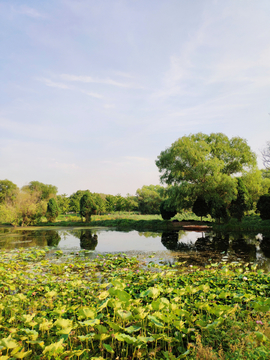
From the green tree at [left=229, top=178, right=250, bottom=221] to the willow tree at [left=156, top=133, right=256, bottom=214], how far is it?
1.33 feet

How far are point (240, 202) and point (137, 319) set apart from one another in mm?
16406

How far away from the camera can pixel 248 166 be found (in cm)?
1891

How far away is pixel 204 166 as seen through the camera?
16.8 metres

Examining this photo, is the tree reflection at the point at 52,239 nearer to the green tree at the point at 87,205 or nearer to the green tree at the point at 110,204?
the green tree at the point at 87,205

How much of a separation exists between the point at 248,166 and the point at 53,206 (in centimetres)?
2026

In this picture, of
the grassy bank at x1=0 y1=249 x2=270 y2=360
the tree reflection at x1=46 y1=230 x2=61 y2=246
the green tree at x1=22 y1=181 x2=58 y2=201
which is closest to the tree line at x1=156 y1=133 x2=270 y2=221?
the tree reflection at x1=46 y1=230 x2=61 y2=246

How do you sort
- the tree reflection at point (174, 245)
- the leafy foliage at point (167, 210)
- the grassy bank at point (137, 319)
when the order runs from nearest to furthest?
1. the grassy bank at point (137, 319)
2. the tree reflection at point (174, 245)
3. the leafy foliage at point (167, 210)

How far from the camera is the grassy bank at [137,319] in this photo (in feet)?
7.01

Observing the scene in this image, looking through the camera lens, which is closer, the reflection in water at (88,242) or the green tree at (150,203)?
the reflection in water at (88,242)

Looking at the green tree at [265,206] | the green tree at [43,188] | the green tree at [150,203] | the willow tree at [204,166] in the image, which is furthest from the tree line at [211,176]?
the green tree at [43,188]

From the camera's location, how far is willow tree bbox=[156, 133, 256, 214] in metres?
16.7

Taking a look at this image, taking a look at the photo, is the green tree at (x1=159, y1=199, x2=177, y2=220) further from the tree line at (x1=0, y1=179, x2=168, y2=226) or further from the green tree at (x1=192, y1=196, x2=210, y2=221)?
the green tree at (x1=192, y1=196, x2=210, y2=221)

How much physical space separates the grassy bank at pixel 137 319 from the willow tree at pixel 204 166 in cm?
1273

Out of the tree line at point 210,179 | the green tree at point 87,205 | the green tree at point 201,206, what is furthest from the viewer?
the green tree at point 87,205
